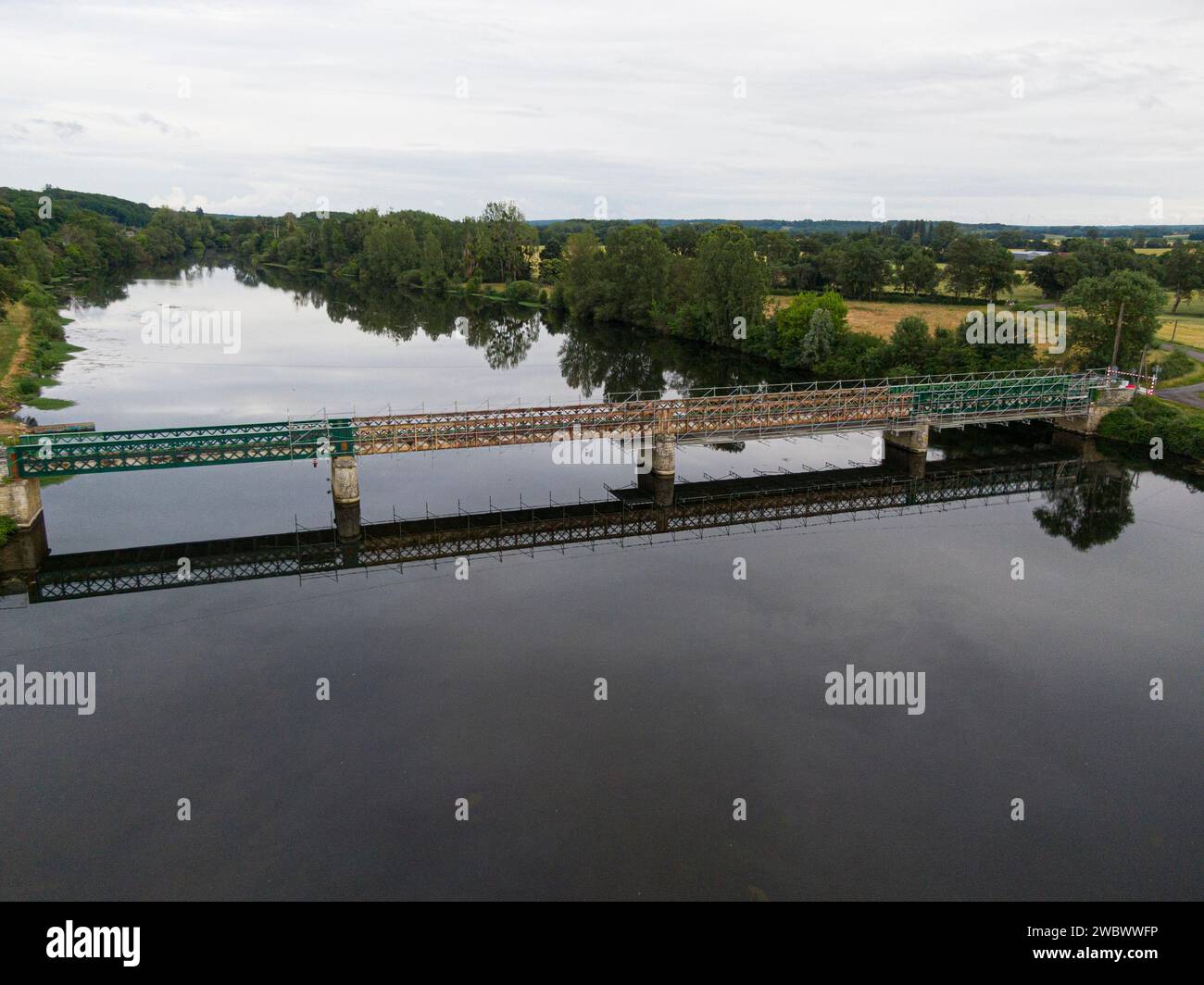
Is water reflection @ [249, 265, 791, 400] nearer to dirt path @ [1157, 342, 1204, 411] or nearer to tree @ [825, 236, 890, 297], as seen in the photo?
tree @ [825, 236, 890, 297]

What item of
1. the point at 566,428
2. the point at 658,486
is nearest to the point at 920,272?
the point at 658,486

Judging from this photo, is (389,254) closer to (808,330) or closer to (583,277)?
(583,277)

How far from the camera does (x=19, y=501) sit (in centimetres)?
4097

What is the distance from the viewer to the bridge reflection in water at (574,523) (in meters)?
37.5

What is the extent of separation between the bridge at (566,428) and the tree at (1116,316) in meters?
5.59

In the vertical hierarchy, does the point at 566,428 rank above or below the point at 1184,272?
below

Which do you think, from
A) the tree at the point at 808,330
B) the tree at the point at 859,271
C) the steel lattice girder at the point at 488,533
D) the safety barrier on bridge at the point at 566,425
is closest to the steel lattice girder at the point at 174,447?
the safety barrier on bridge at the point at 566,425

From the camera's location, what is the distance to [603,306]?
127 m

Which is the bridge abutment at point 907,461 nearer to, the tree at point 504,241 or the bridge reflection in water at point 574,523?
the bridge reflection in water at point 574,523

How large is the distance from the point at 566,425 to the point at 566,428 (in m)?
0.28

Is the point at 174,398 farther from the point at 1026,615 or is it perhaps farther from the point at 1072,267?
the point at 1072,267

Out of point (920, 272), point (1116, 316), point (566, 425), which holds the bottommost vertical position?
point (566, 425)

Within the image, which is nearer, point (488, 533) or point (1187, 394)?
point (488, 533)

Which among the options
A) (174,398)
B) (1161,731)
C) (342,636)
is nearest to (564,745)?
(342,636)
